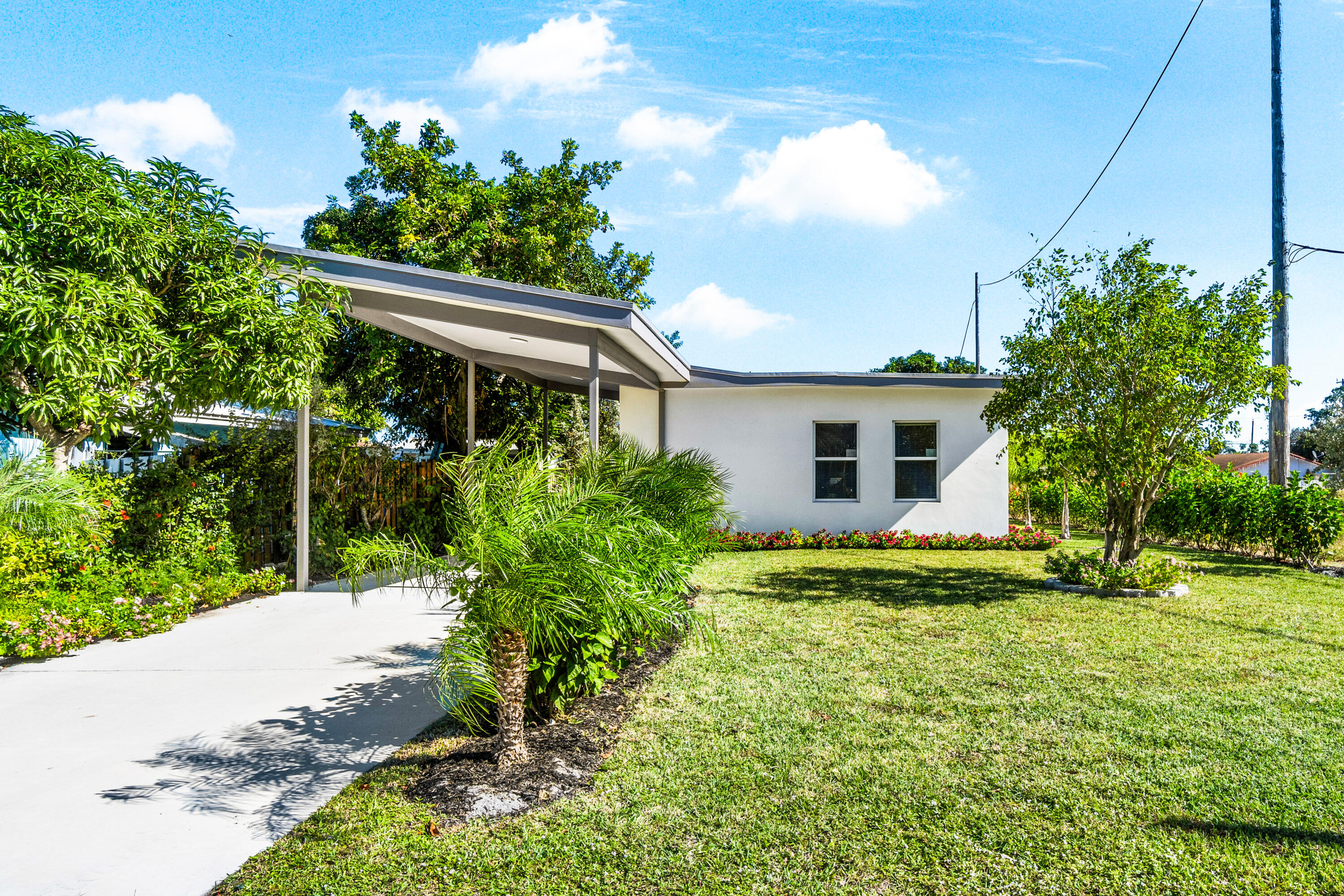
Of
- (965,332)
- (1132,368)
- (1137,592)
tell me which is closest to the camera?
(1132,368)

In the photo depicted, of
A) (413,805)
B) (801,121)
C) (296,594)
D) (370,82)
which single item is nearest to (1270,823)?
(413,805)

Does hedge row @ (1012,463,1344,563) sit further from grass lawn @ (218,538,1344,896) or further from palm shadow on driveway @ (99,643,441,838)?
palm shadow on driveway @ (99,643,441,838)

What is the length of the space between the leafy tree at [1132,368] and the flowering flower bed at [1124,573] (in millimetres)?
202

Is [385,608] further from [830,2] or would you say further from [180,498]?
[830,2]

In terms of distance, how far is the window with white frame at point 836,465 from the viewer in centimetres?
1314

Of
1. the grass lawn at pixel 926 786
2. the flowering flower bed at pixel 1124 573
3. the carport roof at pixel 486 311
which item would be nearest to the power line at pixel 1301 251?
the flowering flower bed at pixel 1124 573

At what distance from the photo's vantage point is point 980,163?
15.2 meters

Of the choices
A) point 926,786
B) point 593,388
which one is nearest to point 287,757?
point 926,786

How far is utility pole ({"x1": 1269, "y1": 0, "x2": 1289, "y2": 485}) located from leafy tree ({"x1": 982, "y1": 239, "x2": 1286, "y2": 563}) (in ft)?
14.1

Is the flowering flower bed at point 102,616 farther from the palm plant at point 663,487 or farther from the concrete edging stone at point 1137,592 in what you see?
the concrete edging stone at point 1137,592

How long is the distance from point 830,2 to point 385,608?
11.2 meters

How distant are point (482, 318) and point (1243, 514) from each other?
11.6m

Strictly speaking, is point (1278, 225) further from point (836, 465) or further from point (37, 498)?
point (37, 498)

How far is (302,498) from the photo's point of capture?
320 inches
